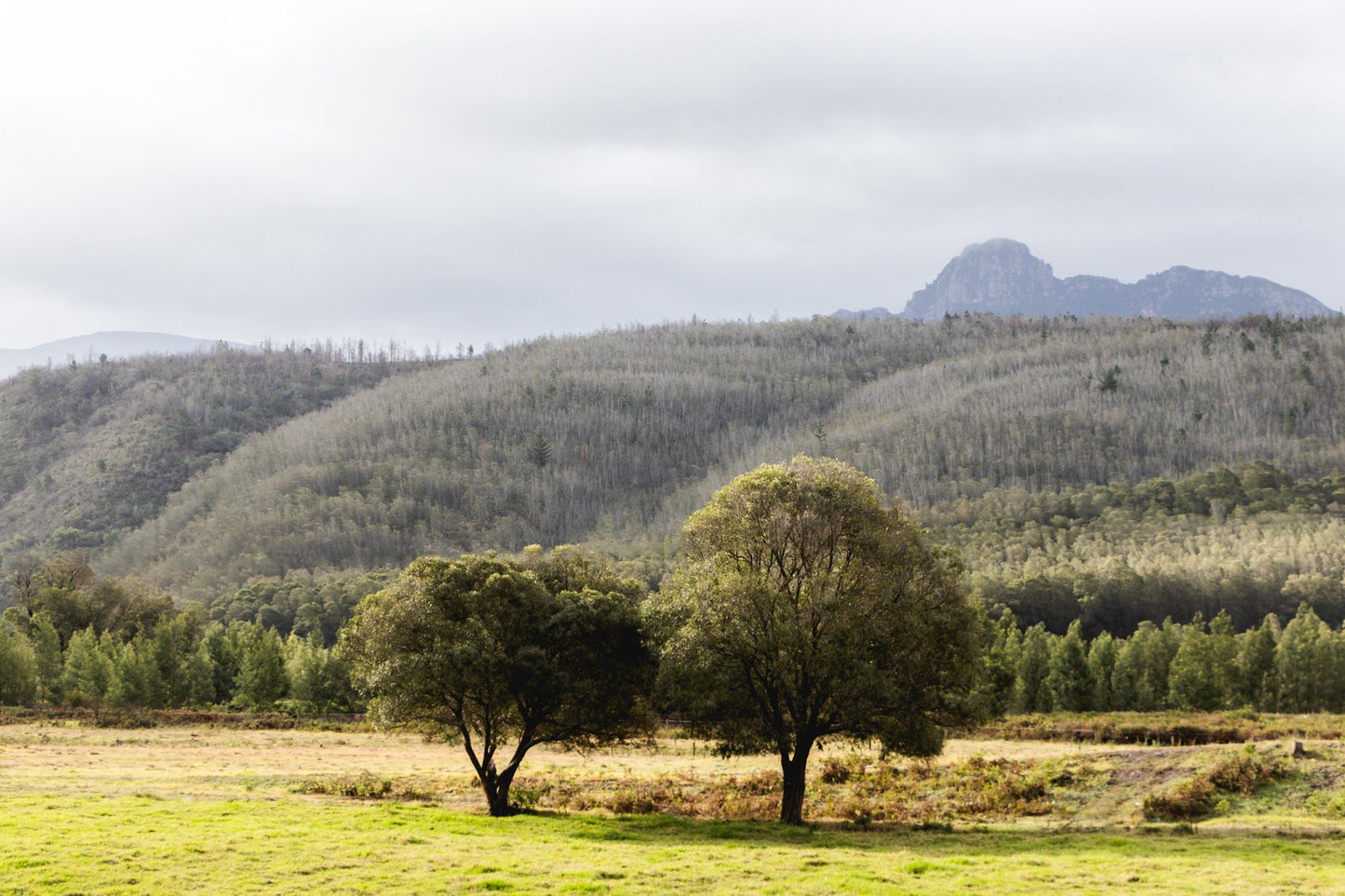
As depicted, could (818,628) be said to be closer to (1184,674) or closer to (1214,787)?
(1214,787)

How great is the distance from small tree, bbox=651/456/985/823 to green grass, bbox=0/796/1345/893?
3.50 metres

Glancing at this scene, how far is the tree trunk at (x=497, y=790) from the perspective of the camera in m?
33.5

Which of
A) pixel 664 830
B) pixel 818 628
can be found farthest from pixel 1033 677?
pixel 664 830

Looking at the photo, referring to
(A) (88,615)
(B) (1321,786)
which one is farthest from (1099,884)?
(A) (88,615)

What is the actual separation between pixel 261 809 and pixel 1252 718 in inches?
2133

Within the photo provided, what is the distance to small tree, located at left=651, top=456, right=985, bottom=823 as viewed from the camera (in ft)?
104

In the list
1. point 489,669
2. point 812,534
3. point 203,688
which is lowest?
point 203,688

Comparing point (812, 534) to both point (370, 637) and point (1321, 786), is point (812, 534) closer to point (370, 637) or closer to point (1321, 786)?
point (370, 637)

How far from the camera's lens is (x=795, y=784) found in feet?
110

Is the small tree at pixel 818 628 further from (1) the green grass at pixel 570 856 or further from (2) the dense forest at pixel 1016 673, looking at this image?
(2) the dense forest at pixel 1016 673

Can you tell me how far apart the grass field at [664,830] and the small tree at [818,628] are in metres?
3.34

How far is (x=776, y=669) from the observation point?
3253 cm

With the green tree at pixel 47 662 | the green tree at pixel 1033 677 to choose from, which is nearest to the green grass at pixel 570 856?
the green tree at pixel 1033 677

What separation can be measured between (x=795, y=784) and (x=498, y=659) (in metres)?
10.9
